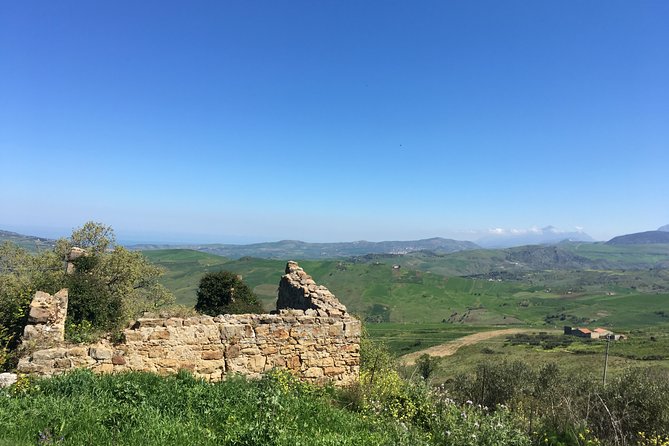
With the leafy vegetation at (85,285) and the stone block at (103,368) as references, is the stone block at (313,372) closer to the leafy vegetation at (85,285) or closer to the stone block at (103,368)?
the stone block at (103,368)

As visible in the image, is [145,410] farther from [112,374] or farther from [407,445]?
[407,445]

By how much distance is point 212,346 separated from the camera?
1000 centimetres

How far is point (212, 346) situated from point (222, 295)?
1014 centimetres

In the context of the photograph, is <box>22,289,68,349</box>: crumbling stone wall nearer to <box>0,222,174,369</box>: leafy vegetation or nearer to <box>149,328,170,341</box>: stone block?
<box>0,222,174,369</box>: leafy vegetation

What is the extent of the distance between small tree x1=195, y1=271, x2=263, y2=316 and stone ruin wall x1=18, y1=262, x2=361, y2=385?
346 inches

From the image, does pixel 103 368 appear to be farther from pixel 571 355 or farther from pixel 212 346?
pixel 571 355

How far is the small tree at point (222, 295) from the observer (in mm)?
19406

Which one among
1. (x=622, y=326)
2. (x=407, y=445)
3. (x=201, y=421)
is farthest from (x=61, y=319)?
(x=622, y=326)

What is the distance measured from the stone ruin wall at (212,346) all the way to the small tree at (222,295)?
28.8 ft

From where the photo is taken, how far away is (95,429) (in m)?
6.12

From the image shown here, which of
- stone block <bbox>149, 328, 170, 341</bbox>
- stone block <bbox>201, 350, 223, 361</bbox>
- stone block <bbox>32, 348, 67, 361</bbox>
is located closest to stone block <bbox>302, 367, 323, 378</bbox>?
stone block <bbox>201, 350, 223, 361</bbox>

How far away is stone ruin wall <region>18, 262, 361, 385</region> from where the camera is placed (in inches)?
360

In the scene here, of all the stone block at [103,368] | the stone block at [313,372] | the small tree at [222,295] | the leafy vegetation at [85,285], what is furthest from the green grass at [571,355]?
the stone block at [103,368]

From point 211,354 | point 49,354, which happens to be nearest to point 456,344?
point 211,354
